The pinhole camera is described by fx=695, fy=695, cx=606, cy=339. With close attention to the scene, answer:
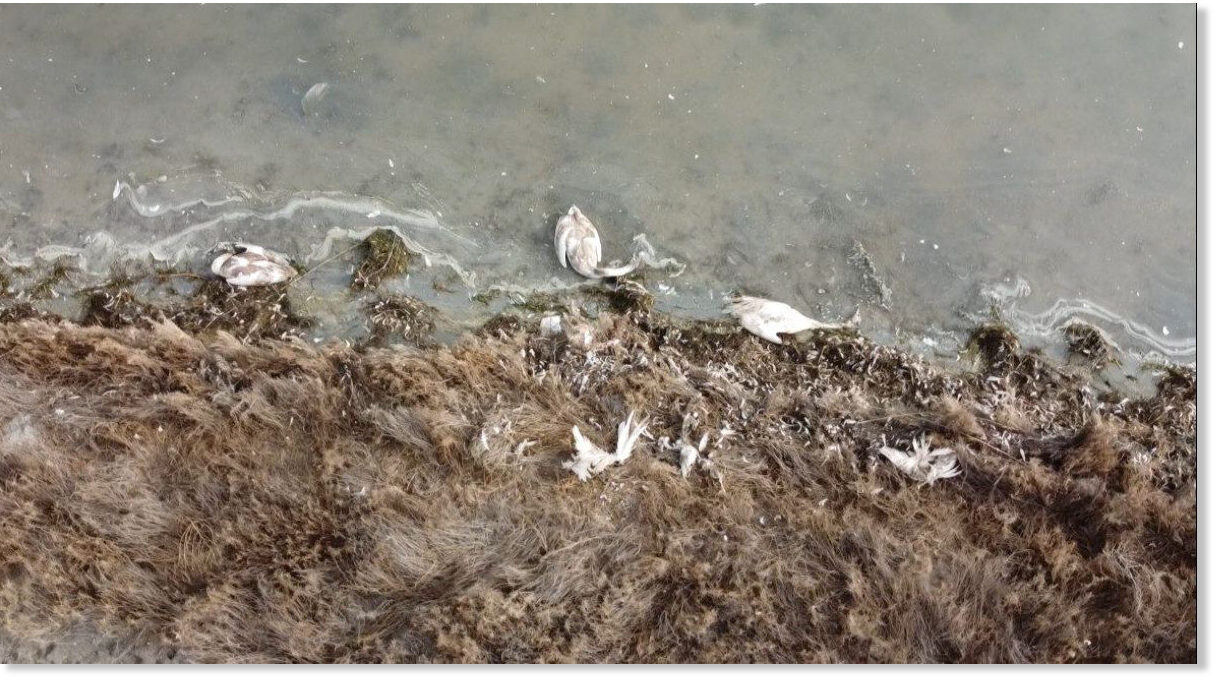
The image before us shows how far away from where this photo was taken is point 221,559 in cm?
275

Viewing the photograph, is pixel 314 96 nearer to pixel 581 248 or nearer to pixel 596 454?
pixel 581 248

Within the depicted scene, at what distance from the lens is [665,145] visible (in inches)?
122

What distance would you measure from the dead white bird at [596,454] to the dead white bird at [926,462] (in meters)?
1.04

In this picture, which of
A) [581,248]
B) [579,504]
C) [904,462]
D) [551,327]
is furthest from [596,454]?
[904,462]

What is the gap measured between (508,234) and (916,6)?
207cm

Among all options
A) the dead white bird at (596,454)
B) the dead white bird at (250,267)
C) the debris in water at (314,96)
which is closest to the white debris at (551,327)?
the dead white bird at (596,454)

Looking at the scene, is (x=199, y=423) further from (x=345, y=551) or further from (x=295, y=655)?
(x=295, y=655)

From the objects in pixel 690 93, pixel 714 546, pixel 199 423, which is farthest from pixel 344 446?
pixel 690 93

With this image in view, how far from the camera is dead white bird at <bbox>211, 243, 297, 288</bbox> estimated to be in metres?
3.00

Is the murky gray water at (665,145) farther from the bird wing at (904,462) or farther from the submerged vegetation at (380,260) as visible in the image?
the bird wing at (904,462)

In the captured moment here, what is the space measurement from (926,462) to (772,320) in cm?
84

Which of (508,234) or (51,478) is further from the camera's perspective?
(508,234)

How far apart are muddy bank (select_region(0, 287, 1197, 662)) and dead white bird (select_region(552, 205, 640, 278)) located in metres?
0.21

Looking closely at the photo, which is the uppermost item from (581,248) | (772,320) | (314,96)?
(314,96)
